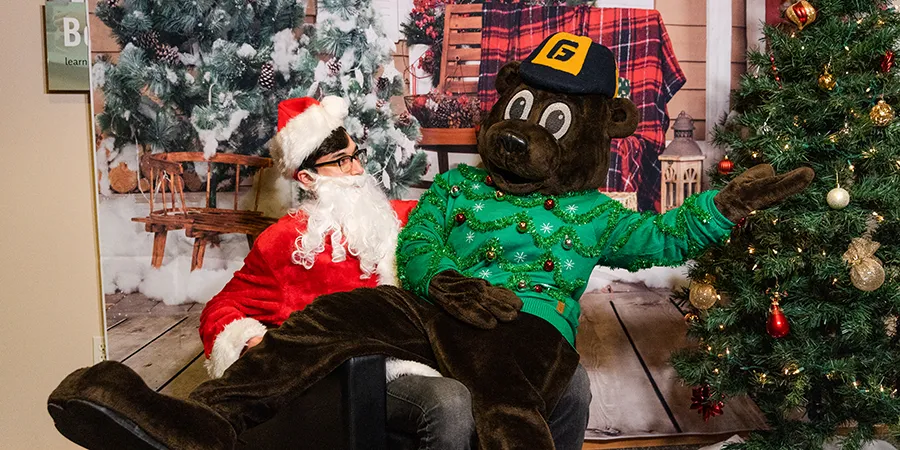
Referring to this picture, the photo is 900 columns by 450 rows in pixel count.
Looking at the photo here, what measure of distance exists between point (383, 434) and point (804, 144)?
125 centimetres

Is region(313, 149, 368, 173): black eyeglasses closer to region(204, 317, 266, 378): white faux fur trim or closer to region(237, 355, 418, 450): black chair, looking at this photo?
region(204, 317, 266, 378): white faux fur trim

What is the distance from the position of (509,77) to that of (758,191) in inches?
27.7

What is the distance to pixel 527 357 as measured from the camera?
65.2 inches

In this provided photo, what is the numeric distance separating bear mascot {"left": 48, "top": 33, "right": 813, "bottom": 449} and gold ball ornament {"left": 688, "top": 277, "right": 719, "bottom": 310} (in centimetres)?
35

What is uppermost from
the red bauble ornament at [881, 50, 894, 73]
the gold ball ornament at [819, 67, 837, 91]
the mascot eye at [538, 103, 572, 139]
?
the red bauble ornament at [881, 50, 894, 73]

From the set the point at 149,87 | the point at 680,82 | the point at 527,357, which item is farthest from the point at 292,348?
the point at 680,82

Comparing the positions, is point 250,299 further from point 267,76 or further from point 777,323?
point 777,323

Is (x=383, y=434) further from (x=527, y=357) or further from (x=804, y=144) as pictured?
(x=804, y=144)

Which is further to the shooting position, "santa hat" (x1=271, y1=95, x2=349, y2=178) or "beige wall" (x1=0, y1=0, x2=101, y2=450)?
"beige wall" (x1=0, y1=0, x2=101, y2=450)

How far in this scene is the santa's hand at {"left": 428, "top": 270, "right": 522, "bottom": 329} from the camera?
1702mm

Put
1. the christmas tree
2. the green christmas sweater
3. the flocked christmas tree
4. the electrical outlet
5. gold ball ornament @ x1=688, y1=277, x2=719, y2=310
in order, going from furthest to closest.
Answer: the electrical outlet, the flocked christmas tree, gold ball ornament @ x1=688, y1=277, x2=719, y2=310, the christmas tree, the green christmas sweater

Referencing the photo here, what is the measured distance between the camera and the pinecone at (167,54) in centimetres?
233

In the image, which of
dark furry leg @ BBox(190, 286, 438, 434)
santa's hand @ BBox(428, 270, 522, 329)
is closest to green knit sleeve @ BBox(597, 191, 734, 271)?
santa's hand @ BBox(428, 270, 522, 329)

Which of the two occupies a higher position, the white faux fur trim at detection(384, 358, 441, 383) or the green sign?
the green sign
